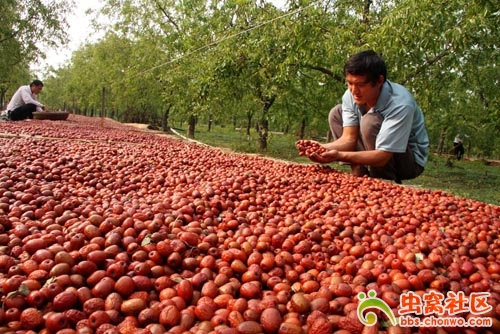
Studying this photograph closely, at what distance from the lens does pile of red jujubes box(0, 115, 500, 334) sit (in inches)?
63.8

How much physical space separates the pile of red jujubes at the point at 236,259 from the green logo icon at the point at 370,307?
0.01 meters

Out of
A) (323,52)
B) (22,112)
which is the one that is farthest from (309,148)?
(22,112)

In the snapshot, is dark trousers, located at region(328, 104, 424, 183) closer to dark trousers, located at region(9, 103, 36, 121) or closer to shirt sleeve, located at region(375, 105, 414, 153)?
shirt sleeve, located at region(375, 105, 414, 153)

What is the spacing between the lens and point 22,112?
11945mm

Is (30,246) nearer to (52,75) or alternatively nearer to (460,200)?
(460,200)

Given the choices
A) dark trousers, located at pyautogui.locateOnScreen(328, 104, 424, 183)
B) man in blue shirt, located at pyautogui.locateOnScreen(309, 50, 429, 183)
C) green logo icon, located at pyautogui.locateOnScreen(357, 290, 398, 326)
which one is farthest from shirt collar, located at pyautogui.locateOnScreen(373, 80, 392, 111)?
green logo icon, located at pyautogui.locateOnScreen(357, 290, 398, 326)

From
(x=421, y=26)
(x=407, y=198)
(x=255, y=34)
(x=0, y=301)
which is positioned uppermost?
(x=255, y=34)

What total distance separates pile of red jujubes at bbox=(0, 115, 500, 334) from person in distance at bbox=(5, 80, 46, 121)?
9629mm

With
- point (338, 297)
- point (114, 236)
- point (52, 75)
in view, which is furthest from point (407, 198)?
point (52, 75)

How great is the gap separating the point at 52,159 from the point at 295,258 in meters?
3.68

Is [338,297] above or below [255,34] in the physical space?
below

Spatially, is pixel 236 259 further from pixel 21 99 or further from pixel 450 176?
pixel 21 99

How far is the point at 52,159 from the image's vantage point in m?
4.65

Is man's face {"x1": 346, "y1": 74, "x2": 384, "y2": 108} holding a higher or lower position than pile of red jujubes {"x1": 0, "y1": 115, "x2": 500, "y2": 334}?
higher
